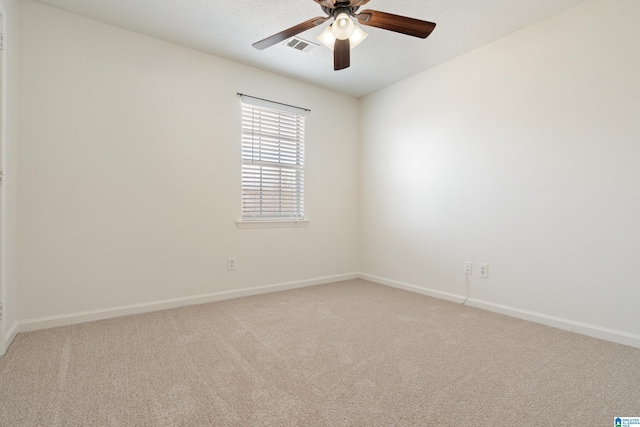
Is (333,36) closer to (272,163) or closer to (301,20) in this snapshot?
(301,20)

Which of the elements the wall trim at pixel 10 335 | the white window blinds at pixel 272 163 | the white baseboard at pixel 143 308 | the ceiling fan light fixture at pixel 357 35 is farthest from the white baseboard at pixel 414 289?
the wall trim at pixel 10 335

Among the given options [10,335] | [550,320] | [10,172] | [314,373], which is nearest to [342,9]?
[314,373]

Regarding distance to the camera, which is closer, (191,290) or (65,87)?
(65,87)

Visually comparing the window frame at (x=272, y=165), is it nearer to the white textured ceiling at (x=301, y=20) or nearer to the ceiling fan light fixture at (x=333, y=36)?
the white textured ceiling at (x=301, y=20)

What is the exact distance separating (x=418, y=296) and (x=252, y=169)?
7.74ft

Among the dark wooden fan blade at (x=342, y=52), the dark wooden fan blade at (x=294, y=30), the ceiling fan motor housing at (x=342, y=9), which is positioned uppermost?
the ceiling fan motor housing at (x=342, y=9)

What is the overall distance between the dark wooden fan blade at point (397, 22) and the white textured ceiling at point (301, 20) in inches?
22.6

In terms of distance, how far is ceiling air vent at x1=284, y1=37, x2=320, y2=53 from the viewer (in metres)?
2.97

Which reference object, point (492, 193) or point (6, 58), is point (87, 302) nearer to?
point (6, 58)

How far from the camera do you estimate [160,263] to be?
3.00 metres

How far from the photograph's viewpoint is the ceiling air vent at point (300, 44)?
9.73 ft

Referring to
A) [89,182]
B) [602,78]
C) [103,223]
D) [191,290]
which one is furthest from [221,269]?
[602,78]

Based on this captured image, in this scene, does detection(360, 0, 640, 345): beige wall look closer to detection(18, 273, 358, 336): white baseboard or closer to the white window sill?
the white window sill

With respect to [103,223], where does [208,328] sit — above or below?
below
